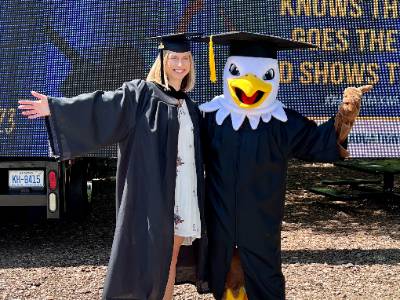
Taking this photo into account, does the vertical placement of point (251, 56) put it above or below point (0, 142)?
above

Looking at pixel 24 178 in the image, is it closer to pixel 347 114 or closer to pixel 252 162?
pixel 252 162

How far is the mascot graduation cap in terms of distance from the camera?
10.3 feet

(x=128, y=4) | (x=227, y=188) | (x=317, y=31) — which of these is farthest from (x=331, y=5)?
(x=227, y=188)

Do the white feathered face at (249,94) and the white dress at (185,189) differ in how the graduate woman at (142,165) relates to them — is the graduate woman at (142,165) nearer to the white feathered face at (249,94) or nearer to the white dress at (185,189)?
the white dress at (185,189)

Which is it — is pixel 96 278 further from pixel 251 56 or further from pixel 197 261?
pixel 251 56

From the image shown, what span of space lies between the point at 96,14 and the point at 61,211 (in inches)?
70.2

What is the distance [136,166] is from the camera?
302 cm

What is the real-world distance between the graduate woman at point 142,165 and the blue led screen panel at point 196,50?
1904 mm

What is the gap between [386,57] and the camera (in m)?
5.16

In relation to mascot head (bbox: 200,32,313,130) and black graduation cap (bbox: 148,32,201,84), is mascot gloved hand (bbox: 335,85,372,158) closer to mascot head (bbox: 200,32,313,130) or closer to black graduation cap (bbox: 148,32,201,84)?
mascot head (bbox: 200,32,313,130)

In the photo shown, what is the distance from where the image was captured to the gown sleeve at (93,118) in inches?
120

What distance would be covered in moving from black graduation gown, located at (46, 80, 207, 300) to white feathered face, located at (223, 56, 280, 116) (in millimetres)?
352

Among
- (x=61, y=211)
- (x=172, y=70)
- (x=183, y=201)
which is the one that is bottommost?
(x=61, y=211)

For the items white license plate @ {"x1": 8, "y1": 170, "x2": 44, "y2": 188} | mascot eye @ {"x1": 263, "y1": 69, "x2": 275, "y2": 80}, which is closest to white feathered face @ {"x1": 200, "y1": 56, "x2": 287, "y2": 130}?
mascot eye @ {"x1": 263, "y1": 69, "x2": 275, "y2": 80}
